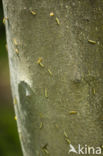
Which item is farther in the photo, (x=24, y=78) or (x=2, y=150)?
(x=2, y=150)

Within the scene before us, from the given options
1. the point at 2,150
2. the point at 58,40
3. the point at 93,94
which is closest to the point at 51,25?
the point at 58,40

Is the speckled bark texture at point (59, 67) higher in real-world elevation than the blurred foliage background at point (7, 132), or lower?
higher

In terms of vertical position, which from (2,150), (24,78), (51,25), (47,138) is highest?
(51,25)

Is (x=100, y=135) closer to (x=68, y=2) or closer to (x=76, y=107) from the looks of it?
(x=76, y=107)

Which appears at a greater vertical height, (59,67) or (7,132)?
(59,67)

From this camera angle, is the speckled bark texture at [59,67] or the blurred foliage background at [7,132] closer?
A: the speckled bark texture at [59,67]

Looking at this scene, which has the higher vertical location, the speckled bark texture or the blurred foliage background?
the speckled bark texture

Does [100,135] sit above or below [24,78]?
below
